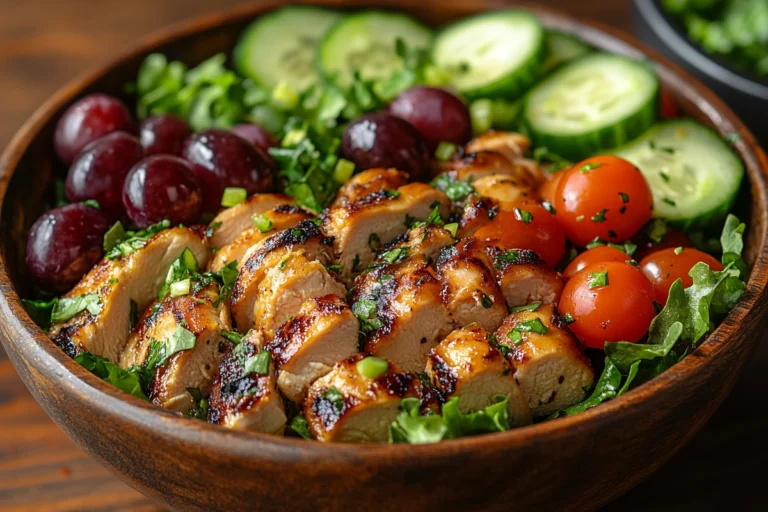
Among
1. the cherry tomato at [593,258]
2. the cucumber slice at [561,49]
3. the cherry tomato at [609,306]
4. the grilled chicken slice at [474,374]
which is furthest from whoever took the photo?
the cucumber slice at [561,49]

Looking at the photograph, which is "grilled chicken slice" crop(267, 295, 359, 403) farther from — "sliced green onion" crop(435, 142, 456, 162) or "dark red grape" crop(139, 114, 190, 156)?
"dark red grape" crop(139, 114, 190, 156)

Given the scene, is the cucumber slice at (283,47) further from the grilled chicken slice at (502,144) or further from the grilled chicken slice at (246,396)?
the grilled chicken slice at (246,396)

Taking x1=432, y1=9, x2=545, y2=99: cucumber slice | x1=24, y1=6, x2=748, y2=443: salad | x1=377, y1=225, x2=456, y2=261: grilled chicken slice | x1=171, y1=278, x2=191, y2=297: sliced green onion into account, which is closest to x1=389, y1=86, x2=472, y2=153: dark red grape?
x1=24, y1=6, x2=748, y2=443: salad

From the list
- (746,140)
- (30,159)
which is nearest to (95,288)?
(30,159)

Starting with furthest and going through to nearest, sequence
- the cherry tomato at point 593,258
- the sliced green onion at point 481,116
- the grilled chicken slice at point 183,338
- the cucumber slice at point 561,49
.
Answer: the cucumber slice at point 561,49 → the sliced green onion at point 481,116 → the cherry tomato at point 593,258 → the grilled chicken slice at point 183,338

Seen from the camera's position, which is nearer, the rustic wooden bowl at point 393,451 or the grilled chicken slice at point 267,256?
the rustic wooden bowl at point 393,451

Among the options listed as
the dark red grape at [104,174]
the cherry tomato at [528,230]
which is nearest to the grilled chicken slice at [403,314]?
the cherry tomato at [528,230]

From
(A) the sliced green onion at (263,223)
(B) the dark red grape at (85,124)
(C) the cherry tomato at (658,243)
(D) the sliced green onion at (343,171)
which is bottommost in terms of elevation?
(C) the cherry tomato at (658,243)
